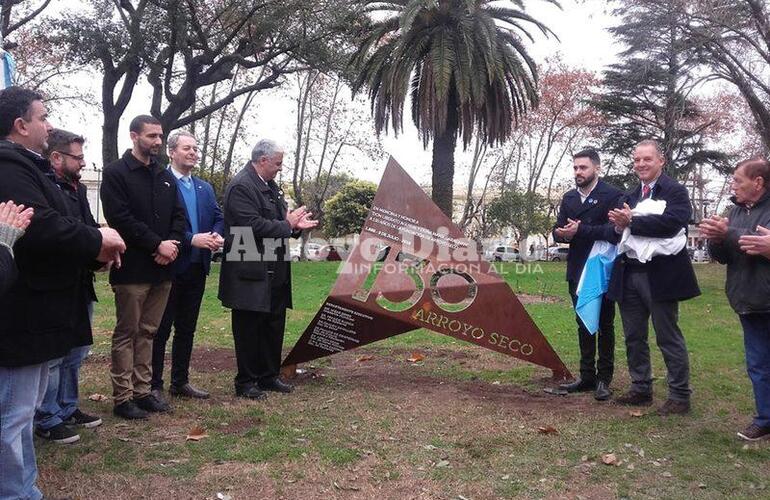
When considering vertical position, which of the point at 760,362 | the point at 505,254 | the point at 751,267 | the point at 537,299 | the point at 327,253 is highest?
the point at 505,254

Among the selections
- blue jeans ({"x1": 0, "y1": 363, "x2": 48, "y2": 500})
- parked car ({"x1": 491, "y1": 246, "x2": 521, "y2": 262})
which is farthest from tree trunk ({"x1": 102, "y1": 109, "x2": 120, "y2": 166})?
parked car ({"x1": 491, "y1": 246, "x2": 521, "y2": 262})

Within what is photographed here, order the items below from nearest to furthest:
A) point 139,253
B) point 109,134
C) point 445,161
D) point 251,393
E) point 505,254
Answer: point 139,253
point 251,393
point 445,161
point 109,134
point 505,254

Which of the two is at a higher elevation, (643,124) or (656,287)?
(643,124)

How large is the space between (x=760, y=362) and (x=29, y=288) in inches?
164

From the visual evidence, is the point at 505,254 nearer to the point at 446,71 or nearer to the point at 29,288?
the point at 446,71

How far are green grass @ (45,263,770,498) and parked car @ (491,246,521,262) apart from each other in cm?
3490

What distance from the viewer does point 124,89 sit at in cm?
1806

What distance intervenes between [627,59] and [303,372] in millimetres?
20515

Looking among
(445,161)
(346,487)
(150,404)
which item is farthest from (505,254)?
(346,487)

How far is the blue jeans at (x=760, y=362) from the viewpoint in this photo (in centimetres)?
402

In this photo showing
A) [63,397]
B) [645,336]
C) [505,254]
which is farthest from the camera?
[505,254]

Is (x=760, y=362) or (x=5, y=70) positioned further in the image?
(x=5, y=70)

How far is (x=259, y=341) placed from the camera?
519 centimetres

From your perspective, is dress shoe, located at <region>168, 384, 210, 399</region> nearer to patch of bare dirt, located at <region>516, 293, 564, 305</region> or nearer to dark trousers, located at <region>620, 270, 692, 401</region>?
dark trousers, located at <region>620, 270, 692, 401</region>
